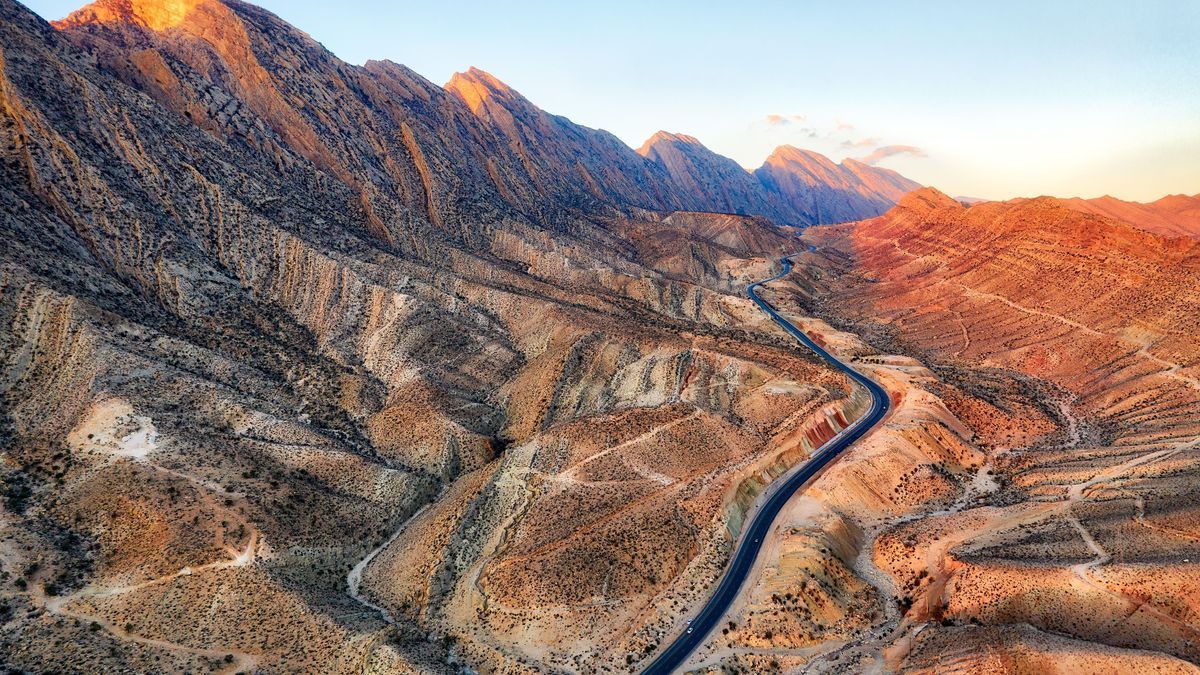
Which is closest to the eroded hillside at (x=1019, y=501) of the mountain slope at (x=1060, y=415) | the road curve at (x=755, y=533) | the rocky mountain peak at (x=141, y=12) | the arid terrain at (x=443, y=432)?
the mountain slope at (x=1060, y=415)

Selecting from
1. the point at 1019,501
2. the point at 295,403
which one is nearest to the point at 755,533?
the point at 1019,501

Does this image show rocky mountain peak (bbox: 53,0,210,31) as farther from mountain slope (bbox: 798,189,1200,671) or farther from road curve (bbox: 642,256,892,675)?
mountain slope (bbox: 798,189,1200,671)

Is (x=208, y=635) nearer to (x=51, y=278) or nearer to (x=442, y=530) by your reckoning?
(x=442, y=530)

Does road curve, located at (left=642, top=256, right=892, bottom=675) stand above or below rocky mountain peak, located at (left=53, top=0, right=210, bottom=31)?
below

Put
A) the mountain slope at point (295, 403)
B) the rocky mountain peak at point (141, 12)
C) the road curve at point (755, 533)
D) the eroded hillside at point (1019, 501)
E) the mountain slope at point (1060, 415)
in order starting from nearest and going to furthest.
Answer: the eroded hillside at point (1019, 501), the mountain slope at point (1060, 415), the road curve at point (755, 533), the mountain slope at point (295, 403), the rocky mountain peak at point (141, 12)

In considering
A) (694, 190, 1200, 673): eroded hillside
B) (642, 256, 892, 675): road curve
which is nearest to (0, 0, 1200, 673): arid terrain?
(694, 190, 1200, 673): eroded hillside

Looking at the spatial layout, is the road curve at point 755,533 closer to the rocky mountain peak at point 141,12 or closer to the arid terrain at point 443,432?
the arid terrain at point 443,432

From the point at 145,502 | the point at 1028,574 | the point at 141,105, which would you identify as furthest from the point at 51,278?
the point at 1028,574
